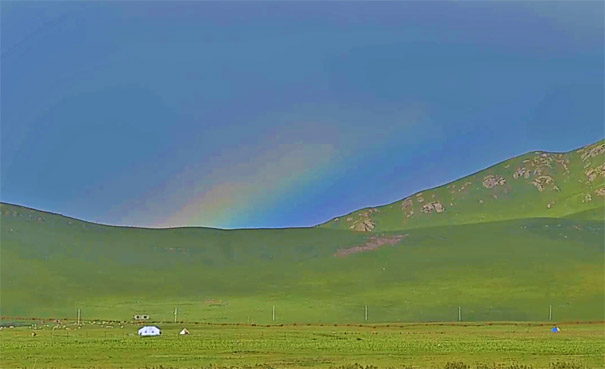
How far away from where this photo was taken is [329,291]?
148 meters

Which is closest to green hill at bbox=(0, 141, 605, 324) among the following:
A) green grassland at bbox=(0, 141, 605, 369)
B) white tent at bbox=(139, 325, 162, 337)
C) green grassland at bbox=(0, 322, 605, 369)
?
green grassland at bbox=(0, 141, 605, 369)

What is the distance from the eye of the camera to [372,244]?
177m

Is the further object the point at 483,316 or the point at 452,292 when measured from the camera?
the point at 452,292

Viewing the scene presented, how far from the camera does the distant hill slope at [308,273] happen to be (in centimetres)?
13300

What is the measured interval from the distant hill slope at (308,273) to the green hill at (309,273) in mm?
242

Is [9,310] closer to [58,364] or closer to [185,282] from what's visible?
[185,282]

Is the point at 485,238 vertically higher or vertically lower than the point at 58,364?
higher

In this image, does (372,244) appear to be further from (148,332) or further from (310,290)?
(148,332)

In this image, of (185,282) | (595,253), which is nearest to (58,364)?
(185,282)

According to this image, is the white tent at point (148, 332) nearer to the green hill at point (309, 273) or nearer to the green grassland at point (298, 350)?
the green grassland at point (298, 350)

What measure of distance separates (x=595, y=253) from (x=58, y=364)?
128747mm

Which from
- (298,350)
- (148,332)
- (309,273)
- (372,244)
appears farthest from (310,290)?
(298,350)

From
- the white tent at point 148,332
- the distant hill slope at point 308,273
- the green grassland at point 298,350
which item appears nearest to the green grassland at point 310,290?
the green grassland at point 298,350

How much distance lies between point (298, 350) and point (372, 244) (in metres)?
116
